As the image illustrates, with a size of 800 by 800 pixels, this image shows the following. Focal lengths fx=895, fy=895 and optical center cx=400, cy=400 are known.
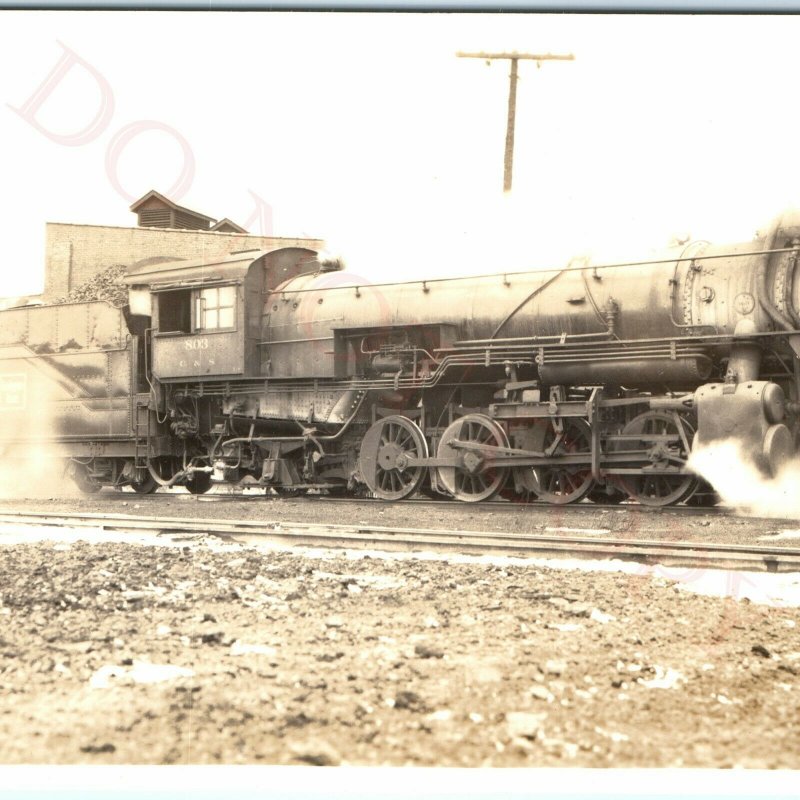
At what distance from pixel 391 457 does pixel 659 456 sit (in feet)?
8.94

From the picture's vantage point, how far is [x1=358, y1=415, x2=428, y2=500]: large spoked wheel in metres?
9.02

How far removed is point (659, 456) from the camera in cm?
773

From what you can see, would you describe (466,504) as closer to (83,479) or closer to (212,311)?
(212,311)

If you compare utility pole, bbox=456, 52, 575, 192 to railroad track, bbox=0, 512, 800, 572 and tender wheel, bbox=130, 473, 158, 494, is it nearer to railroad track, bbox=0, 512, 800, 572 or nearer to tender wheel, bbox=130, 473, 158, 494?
railroad track, bbox=0, 512, 800, 572

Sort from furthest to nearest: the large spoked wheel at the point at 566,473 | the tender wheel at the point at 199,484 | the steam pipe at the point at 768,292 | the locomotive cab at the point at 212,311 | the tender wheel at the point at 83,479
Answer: the tender wheel at the point at 83,479 → the tender wheel at the point at 199,484 → the locomotive cab at the point at 212,311 → the large spoked wheel at the point at 566,473 → the steam pipe at the point at 768,292

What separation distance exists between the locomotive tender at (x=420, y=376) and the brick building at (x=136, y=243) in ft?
2.28

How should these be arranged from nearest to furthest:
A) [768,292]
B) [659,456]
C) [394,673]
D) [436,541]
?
[394,673] < [436,541] < [768,292] < [659,456]

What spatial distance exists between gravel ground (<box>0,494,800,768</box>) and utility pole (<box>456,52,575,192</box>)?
2307 mm

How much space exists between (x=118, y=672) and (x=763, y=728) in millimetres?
2102

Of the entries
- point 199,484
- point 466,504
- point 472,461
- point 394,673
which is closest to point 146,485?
point 199,484

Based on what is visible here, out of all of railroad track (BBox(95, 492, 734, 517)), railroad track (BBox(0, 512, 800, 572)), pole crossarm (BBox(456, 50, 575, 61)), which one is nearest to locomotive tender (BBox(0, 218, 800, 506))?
railroad track (BBox(95, 492, 734, 517))

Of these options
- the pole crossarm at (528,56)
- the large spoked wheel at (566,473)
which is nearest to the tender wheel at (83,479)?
the large spoked wheel at (566,473)

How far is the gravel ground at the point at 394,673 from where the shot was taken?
2641 millimetres

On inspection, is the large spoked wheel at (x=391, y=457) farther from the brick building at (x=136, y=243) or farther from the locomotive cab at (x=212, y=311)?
the brick building at (x=136, y=243)
